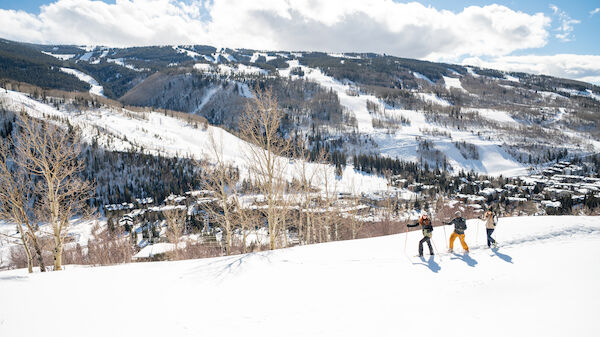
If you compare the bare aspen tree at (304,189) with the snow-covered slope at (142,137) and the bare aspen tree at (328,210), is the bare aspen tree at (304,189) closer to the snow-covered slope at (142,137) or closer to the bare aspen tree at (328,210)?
the bare aspen tree at (328,210)

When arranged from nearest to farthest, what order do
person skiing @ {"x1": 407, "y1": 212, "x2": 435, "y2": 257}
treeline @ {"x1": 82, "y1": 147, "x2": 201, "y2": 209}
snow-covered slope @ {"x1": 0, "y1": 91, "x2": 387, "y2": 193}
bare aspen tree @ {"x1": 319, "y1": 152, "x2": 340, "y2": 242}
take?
person skiing @ {"x1": 407, "y1": 212, "x2": 435, "y2": 257}
bare aspen tree @ {"x1": 319, "y1": 152, "x2": 340, "y2": 242}
treeline @ {"x1": 82, "y1": 147, "x2": 201, "y2": 209}
snow-covered slope @ {"x1": 0, "y1": 91, "x2": 387, "y2": 193}

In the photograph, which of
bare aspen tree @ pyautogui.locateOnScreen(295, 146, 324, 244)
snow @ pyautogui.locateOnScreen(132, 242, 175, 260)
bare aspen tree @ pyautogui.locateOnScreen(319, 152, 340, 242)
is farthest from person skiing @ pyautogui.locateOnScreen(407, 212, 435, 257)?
snow @ pyautogui.locateOnScreen(132, 242, 175, 260)

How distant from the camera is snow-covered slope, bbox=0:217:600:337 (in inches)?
313

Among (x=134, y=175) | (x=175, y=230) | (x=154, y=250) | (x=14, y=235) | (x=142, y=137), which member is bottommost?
(x=14, y=235)

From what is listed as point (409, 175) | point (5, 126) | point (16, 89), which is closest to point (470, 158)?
point (409, 175)

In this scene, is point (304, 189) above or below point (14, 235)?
above

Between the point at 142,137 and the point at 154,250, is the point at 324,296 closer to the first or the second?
the point at 154,250

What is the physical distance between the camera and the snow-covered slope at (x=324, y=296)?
795 centimetres

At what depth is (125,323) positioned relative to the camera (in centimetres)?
809

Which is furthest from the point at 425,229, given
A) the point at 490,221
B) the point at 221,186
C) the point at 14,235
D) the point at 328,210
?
the point at 14,235

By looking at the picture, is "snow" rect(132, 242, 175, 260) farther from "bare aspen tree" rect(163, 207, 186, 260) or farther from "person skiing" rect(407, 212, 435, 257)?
"person skiing" rect(407, 212, 435, 257)

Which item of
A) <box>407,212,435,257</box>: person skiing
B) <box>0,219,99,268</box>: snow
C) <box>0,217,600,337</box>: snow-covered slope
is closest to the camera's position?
<box>0,217,600,337</box>: snow-covered slope

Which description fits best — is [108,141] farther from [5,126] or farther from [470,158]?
[470,158]

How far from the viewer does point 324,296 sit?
9.73 m
